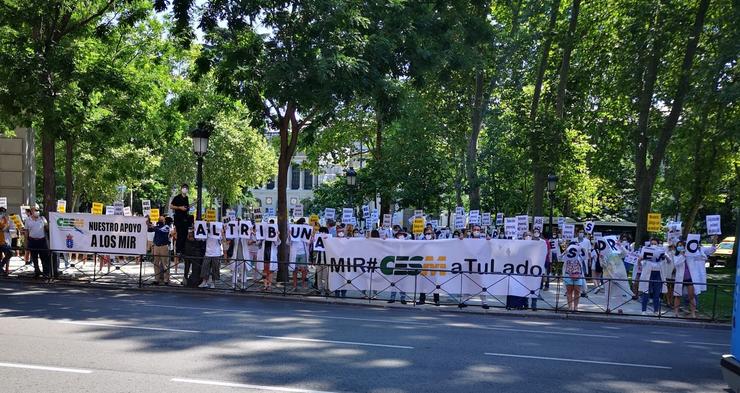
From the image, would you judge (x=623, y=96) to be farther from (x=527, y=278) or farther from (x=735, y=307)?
(x=735, y=307)

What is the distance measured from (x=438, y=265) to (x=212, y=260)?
623 centimetres

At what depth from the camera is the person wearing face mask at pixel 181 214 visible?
18797mm

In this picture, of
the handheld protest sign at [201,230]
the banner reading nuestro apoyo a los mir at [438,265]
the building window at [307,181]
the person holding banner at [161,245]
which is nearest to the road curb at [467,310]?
the banner reading nuestro apoyo a los mir at [438,265]

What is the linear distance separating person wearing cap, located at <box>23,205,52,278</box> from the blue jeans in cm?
1596

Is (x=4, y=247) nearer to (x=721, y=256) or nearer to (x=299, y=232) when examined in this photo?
(x=299, y=232)

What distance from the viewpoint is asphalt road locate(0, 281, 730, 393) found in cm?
766

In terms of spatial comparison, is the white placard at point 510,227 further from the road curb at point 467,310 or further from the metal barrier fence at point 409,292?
the road curb at point 467,310

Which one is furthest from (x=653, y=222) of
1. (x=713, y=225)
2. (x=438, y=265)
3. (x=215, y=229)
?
(x=215, y=229)

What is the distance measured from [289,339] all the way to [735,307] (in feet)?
20.1

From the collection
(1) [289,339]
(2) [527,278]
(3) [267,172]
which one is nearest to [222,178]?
(3) [267,172]

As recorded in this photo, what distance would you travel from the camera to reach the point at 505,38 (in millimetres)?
29938

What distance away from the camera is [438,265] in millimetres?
17438

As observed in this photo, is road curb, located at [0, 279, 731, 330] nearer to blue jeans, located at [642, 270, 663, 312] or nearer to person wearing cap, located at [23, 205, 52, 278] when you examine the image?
blue jeans, located at [642, 270, 663, 312]

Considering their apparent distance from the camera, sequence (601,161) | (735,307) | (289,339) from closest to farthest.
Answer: (735,307) → (289,339) → (601,161)
